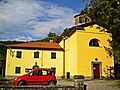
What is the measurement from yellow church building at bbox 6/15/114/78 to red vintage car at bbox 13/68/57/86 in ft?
33.6

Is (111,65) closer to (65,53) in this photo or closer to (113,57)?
(113,57)

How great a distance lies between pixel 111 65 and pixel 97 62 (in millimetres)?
2541

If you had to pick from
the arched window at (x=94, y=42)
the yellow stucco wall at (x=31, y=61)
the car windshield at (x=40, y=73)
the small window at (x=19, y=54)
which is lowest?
the car windshield at (x=40, y=73)

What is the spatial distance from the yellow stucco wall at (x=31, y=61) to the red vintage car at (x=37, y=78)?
1453 centimetres

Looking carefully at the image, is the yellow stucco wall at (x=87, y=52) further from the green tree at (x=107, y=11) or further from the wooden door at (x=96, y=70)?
the green tree at (x=107, y=11)

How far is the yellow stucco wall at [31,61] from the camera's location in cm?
3717

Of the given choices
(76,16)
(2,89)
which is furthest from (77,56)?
(2,89)

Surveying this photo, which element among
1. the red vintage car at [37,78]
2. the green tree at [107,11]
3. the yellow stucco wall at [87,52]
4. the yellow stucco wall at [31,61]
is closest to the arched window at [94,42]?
the yellow stucco wall at [87,52]

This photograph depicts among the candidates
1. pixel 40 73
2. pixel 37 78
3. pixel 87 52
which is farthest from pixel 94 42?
pixel 37 78

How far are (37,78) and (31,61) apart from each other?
50.2 feet

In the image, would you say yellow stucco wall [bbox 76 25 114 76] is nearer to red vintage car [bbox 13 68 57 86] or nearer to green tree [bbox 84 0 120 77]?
green tree [bbox 84 0 120 77]

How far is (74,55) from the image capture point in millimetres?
35031

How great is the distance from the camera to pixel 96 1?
84.1ft

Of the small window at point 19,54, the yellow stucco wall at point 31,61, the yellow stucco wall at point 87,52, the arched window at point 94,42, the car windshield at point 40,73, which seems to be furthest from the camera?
the small window at point 19,54
